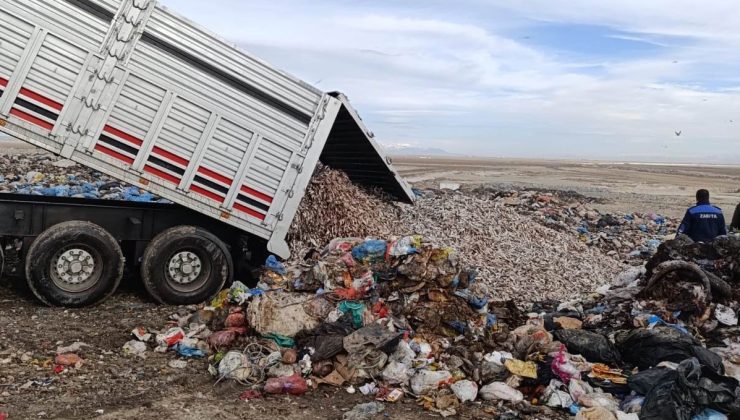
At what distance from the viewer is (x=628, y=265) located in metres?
11.4

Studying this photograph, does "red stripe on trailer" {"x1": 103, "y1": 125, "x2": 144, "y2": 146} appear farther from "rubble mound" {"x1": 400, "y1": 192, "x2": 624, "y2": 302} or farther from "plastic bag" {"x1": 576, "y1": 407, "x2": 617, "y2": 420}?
"plastic bag" {"x1": 576, "y1": 407, "x2": 617, "y2": 420}

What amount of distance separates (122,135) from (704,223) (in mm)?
7458

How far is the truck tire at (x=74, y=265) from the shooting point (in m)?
6.60

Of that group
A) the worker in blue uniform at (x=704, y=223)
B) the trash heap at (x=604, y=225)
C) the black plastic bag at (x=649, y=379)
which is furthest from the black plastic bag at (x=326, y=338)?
the trash heap at (x=604, y=225)

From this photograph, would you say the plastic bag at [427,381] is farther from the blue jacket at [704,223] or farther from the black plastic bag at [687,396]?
the blue jacket at [704,223]

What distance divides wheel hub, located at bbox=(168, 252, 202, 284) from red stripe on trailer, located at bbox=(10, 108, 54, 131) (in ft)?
6.19

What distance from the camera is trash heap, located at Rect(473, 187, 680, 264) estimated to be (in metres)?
12.8

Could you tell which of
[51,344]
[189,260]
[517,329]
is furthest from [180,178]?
[517,329]

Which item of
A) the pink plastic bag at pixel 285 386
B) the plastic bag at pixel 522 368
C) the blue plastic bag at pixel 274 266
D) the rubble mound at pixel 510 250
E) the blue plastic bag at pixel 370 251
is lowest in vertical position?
the pink plastic bag at pixel 285 386

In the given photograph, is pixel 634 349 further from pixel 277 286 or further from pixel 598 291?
pixel 277 286

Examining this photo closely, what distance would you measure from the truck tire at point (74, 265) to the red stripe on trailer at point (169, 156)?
41.1 inches

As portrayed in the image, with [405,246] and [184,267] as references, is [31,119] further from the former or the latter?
[405,246]

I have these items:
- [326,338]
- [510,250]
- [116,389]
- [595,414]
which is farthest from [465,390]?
[510,250]

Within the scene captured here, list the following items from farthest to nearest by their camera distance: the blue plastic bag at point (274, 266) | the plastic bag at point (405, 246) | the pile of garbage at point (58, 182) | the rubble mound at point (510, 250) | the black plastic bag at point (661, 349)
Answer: the pile of garbage at point (58, 182), the rubble mound at point (510, 250), the blue plastic bag at point (274, 266), the plastic bag at point (405, 246), the black plastic bag at point (661, 349)
